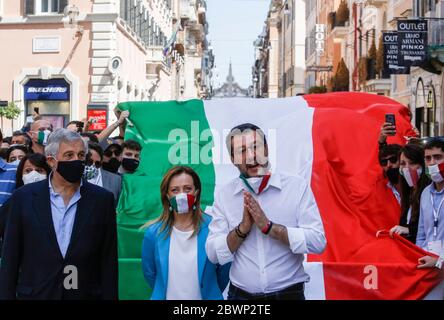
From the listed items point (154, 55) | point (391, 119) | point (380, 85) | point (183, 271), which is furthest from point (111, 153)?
point (154, 55)

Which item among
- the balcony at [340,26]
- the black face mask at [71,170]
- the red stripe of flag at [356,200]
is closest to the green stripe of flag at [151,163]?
the red stripe of flag at [356,200]

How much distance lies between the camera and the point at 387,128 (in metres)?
8.55

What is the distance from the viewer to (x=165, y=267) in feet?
18.6

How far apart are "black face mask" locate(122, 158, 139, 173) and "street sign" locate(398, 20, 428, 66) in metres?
20.2

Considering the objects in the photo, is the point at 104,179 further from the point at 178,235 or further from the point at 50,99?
the point at 50,99

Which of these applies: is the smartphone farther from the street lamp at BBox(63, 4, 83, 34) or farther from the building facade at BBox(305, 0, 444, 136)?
the street lamp at BBox(63, 4, 83, 34)

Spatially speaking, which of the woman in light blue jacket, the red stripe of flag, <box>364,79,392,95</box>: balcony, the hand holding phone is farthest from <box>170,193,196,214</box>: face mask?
<box>364,79,392,95</box>: balcony

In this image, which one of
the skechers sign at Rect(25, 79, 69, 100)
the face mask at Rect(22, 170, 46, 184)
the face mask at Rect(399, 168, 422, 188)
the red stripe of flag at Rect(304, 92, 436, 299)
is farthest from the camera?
the skechers sign at Rect(25, 79, 69, 100)

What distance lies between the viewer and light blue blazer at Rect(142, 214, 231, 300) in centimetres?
564

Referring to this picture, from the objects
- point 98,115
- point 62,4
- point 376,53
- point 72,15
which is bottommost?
point 98,115

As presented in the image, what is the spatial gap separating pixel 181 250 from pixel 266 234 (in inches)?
32.0

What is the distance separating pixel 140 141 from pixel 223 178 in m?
1.10

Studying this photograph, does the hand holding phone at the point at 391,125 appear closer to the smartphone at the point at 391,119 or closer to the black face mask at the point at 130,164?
the smartphone at the point at 391,119

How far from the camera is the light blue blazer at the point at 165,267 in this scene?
564 cm
